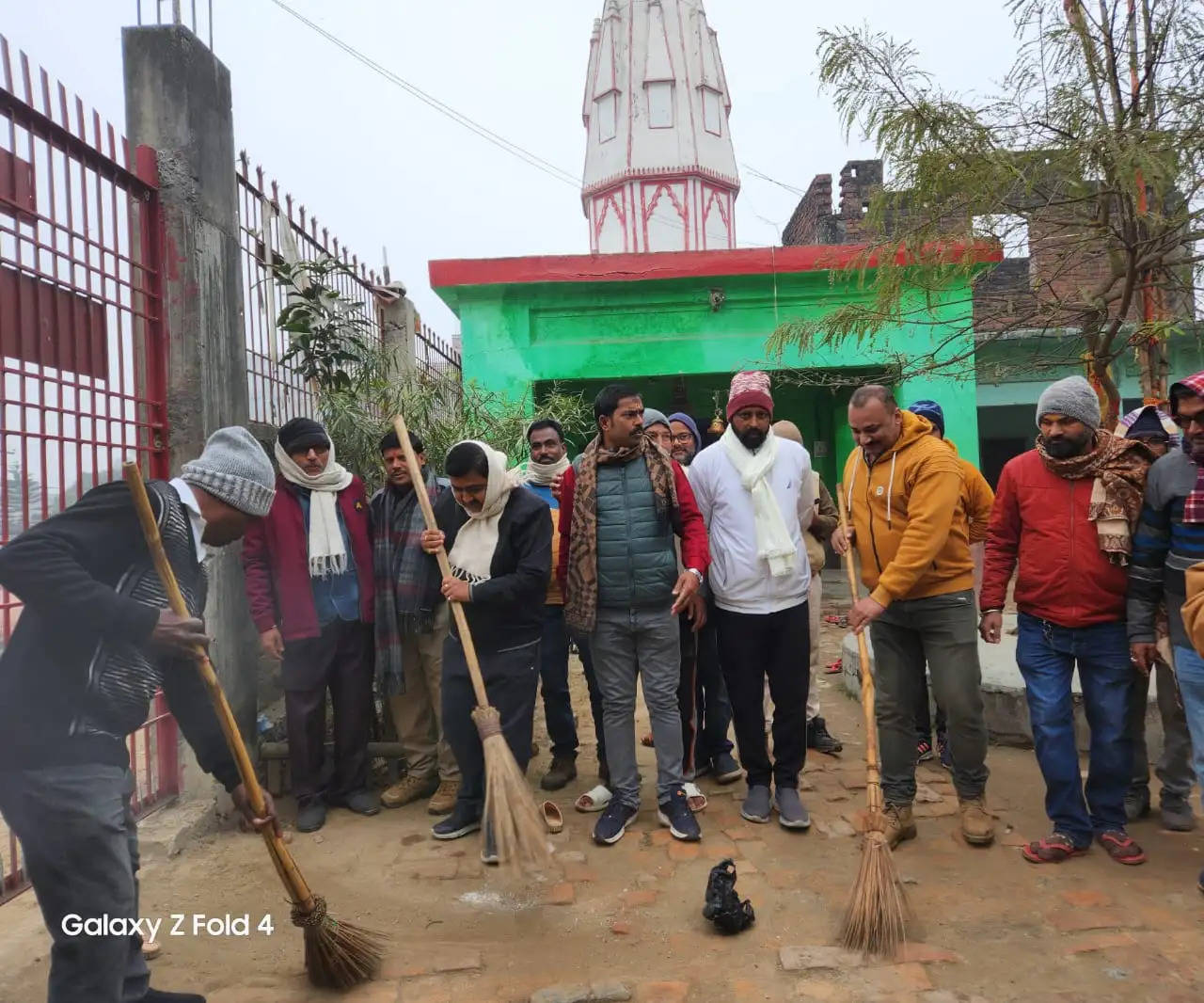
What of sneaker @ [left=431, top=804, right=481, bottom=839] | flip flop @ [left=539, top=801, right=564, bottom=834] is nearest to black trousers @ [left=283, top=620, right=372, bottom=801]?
sneaker @ [left=431, top=804, right=481, bottom=839]

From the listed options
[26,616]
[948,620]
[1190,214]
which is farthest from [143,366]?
[1190,214]

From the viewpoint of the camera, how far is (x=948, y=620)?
3568 millimetres

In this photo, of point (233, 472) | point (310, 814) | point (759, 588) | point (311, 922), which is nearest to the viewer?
point (233, 472)

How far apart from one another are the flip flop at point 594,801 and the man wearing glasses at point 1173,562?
2387mm

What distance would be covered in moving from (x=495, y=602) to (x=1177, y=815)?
10.2 ft

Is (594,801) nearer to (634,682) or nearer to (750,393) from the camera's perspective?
(634,682)

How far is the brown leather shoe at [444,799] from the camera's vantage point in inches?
163

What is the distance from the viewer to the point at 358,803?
13.8 ft

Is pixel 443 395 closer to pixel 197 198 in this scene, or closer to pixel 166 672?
pixel 197 198

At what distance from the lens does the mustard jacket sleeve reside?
3.42 metres

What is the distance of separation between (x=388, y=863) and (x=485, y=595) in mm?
1232

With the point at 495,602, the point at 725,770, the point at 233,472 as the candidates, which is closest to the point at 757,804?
the point at 725,770

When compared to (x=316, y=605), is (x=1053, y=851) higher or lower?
lower

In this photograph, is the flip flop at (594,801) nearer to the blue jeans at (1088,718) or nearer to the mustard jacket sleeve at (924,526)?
the mustard jacket sleeve at (924,526)
